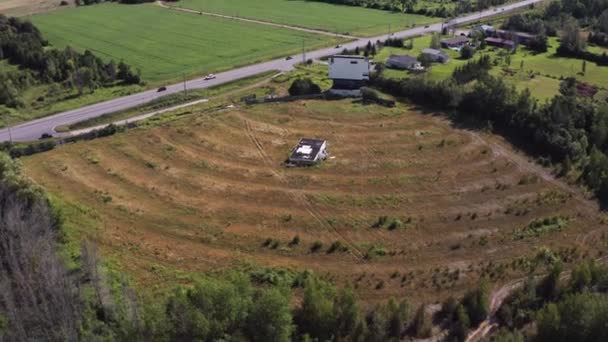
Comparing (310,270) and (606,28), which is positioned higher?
(606,28)

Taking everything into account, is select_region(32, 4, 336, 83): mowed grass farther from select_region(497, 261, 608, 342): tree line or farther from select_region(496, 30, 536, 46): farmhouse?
select_region(497, 261, 608, 342): tree line

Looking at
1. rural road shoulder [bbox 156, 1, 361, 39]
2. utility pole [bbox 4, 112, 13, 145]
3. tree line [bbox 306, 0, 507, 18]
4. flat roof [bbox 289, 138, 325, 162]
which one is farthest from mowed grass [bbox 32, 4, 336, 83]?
flat roof [bbox 289, 138, 325, 162]

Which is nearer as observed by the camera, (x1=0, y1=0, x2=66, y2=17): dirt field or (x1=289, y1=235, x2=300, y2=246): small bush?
(x1=289, y1=235, x2=300, y2=246): small bush

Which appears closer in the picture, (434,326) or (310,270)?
(434,326)

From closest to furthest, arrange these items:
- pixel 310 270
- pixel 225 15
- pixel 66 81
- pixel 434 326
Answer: pixel 434 326, pixel 310 270, pixel 66 81, pixel 225 15

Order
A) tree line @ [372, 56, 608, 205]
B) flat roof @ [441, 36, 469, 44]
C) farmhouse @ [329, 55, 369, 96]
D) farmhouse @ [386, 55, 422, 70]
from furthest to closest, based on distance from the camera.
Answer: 1. flat roof @ [441, 36, 469, 44]
2. farmhouse @ [386, 55, 422, 70]
3. farmhouse @ [329, 55, 369, 96]
4. tree line @ [372, 56, 608, 205]

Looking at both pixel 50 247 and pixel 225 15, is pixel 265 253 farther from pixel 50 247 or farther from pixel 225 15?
pixel 225 15

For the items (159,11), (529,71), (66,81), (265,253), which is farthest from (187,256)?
(159,11)

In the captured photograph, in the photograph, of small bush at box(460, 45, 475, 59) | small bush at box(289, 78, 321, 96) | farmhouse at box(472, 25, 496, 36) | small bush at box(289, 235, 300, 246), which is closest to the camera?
small bush at box(289, 235, 300, 246)
